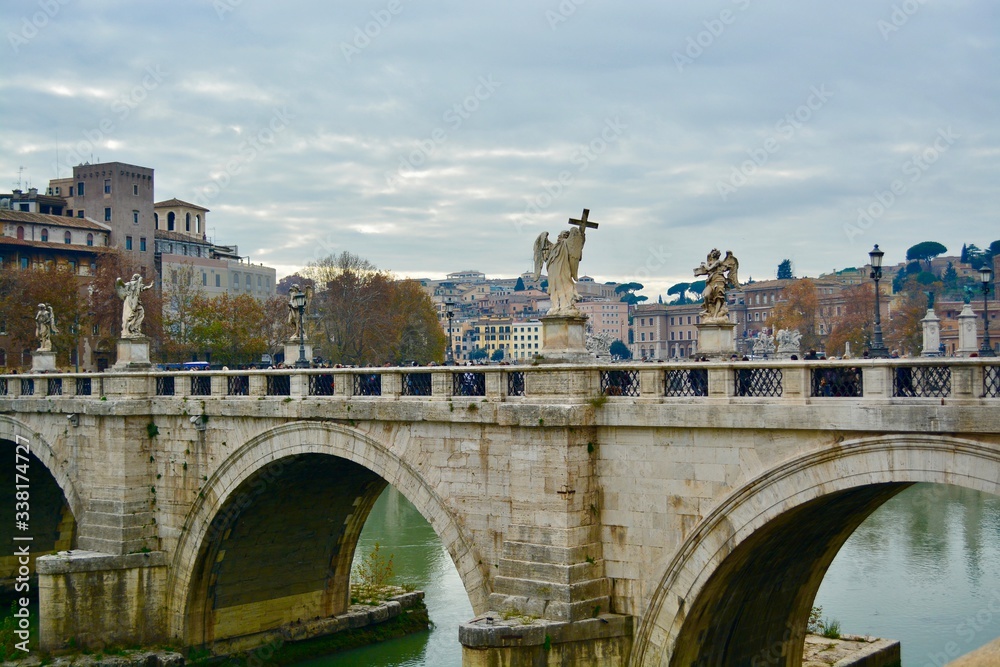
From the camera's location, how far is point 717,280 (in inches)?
628

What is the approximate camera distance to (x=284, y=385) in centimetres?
2047

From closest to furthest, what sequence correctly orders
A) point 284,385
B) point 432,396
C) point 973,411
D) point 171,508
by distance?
point 973,411 < point 432,396 < point 284,385 < point 171,508

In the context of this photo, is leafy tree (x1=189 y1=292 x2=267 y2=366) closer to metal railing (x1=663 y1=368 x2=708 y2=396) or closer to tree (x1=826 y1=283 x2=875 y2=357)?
tree (x1=826 y1=283 x2=875 y2=357)

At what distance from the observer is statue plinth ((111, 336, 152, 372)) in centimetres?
2397

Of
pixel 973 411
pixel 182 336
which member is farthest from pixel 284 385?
pixel 182 336

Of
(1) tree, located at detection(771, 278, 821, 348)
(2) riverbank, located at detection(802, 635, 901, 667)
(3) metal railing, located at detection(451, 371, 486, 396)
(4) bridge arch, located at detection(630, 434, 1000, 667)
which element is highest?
(1) tree, located at detection(771, 278, 821, 348)

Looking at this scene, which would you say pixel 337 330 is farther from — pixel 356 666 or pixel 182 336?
pixel 356 666

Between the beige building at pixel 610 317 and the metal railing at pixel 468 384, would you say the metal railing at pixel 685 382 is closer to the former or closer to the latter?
the metal railing at pixel 468 384

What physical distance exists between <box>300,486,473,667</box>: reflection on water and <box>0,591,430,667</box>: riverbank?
1.13ft

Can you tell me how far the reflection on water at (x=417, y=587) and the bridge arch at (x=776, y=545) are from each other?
341 inches

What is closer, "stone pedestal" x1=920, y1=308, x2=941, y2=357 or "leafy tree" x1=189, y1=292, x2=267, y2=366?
"stone pedestal" x1=920, y1=308, x2=941, y2=357

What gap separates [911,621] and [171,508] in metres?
16.3

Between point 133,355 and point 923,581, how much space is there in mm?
20054

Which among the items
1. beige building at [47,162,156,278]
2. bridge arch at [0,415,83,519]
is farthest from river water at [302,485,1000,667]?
beige building at [47,162,156,278]
